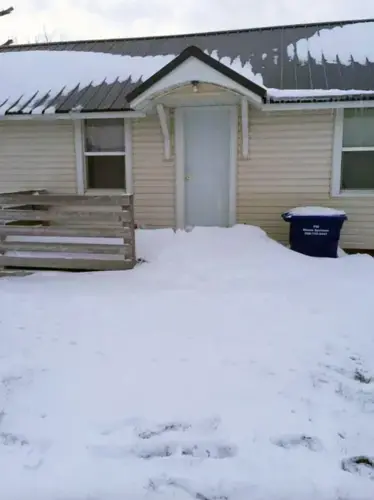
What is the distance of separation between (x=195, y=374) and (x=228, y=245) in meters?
3.65

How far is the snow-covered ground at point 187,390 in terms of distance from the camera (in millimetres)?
2121

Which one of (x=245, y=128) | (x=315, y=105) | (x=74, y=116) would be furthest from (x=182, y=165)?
(x=315, y=105)

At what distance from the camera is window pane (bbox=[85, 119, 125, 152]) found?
25.9 ft

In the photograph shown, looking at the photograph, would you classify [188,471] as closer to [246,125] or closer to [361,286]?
[361,286]

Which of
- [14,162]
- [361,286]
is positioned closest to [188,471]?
[361,286]

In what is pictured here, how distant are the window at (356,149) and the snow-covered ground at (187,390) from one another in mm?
2612

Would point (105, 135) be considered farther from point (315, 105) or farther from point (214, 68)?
point (315, 105)

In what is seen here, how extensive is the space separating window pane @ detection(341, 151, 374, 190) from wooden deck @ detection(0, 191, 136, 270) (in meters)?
3.83

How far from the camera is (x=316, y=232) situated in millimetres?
6664

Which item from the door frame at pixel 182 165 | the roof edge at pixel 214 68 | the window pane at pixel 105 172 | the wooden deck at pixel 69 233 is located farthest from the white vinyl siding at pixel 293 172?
the wooden deck at pixel 69 233

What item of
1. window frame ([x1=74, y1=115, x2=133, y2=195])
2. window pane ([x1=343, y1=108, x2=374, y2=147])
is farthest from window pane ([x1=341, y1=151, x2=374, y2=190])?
Result: window frame ([x1=74, y1=115, x2=133, y2=195])

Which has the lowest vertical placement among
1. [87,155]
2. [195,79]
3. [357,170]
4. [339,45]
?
[357,170]

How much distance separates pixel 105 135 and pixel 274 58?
11.4ft

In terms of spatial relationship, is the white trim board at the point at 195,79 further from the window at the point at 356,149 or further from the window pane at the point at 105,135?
the window at the point at 356,149
